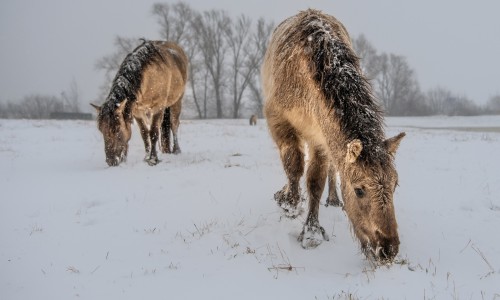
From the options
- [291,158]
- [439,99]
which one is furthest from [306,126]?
[439,99]

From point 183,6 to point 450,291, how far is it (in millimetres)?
48059

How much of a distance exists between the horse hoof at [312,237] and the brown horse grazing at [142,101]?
14.1 feet

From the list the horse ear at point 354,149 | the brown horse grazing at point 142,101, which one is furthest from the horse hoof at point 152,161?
the horse ear at point 354,149

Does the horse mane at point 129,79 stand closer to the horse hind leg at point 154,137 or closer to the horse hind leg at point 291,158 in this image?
the horse hind leg at point 154,137

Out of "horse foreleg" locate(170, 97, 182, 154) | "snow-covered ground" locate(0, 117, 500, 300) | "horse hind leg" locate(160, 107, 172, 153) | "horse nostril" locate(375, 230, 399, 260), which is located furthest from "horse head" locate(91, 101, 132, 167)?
"horse nostril" locate(375, 230, 399, 260)

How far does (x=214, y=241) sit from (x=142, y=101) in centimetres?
468

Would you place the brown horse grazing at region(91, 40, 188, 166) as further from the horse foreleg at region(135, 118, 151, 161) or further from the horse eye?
the horse eye

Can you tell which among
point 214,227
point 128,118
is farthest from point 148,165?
point 214,227

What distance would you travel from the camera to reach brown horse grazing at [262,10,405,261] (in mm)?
2400

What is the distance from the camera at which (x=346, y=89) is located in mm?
2803

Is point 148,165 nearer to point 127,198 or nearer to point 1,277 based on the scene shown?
point 127,198

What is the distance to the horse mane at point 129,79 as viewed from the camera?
21.0 feet

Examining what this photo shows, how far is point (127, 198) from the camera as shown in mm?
4484

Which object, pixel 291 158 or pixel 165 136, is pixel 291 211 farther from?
pixel 165 136
